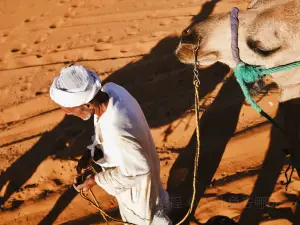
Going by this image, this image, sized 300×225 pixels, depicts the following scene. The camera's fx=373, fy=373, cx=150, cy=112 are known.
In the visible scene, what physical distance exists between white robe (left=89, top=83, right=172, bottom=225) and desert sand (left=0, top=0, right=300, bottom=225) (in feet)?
4.08

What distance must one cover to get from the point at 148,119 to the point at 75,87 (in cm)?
282

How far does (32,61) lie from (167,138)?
Answer: 2970 millimetres

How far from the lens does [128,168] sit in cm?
255

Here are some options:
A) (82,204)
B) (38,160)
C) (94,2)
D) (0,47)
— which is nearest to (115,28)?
(94,2)

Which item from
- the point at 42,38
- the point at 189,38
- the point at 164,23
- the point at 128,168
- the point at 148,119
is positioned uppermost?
the point at 189,38

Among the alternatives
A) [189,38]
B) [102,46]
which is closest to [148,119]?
[102,46]

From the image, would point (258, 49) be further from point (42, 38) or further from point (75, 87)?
point (42, 38)

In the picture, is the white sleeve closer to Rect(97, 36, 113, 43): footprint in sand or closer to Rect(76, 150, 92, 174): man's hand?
Rect(76, 150, 92, 174): man's hand

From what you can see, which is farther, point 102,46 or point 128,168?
point 102,46

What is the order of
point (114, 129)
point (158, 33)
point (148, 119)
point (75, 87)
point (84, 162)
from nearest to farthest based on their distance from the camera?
point (75, 87) → point (114, 129) → point (84, 162) → point (148, 119) → point (158, 33)

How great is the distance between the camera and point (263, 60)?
2479 mm

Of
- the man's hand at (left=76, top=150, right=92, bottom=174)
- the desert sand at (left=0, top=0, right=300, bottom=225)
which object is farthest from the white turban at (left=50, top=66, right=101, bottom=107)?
the desert sand at (left=0, top=0, right=300, bottom=225)

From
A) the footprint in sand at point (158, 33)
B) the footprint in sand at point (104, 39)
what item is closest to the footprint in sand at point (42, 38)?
the footprint in sand at point (104, 39)

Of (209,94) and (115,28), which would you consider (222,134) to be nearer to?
(209,94)
